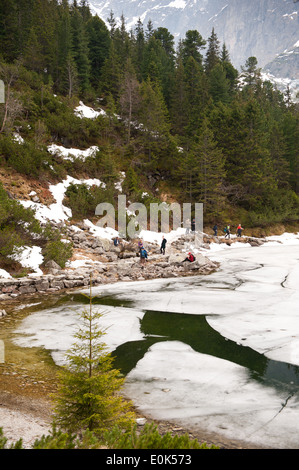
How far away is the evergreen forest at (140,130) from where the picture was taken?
1063 inches

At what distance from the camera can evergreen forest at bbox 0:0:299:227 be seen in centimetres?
2700

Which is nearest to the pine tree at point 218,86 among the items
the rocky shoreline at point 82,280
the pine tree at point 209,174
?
the pine tree at point 209,174

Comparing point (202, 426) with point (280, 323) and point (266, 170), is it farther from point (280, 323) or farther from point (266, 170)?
point (266, 170)

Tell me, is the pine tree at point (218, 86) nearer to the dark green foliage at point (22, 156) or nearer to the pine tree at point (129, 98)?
the pine tree at point (129, 98)

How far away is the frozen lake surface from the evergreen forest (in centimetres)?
1401

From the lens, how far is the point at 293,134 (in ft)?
140

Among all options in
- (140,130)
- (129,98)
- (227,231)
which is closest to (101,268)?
(227,231)

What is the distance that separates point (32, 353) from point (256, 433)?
206 inches

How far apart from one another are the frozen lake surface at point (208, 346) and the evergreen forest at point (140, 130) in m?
14.0

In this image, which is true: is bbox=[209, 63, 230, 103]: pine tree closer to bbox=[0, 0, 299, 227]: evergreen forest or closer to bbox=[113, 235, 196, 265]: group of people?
A: bbox=[0, 0, 299, 227]: evergreen forest

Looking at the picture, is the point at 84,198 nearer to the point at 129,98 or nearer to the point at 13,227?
the point at 13,227

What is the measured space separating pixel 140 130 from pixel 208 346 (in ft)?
102
